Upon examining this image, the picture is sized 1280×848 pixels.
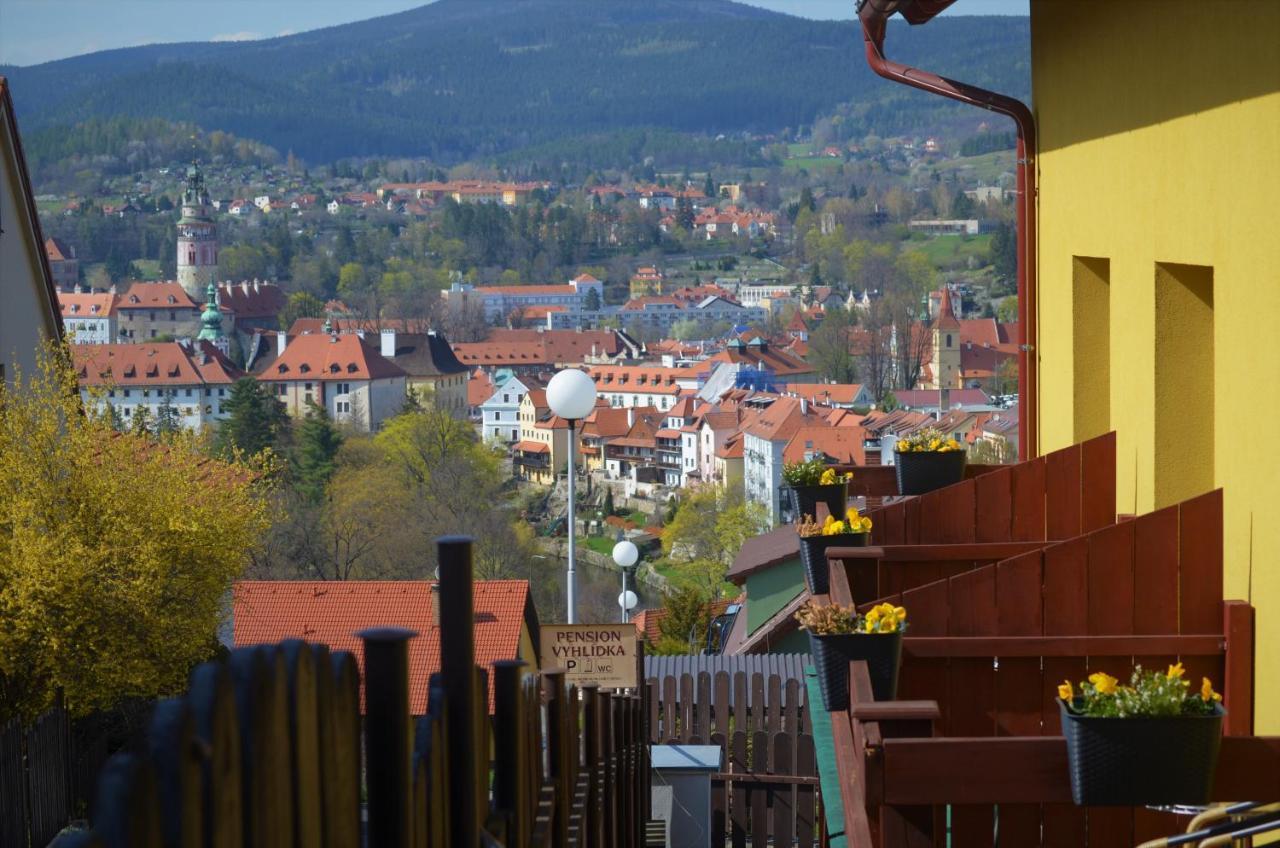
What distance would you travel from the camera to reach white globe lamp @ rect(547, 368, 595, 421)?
777cm

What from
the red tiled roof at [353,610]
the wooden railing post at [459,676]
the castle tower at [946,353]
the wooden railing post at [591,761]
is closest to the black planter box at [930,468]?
the wooden railing post at [591,761]

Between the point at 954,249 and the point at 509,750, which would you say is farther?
the point at 954,249

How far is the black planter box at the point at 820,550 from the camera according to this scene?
191 inches

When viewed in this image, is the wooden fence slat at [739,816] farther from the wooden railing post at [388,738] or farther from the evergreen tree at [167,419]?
the evergreen tree at [167,419]

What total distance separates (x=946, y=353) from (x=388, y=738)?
104095 millimetres

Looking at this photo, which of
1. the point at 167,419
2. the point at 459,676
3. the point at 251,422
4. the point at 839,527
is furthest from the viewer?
the point at 251,422

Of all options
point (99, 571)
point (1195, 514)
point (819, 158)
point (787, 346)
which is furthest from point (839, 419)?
point (819, 158)

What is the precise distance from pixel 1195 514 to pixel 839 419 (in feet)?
226

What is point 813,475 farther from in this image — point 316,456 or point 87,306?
point 87,306

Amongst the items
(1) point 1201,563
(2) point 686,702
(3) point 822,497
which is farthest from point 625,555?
(1) point 1201,563

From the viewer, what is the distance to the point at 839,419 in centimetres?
7200

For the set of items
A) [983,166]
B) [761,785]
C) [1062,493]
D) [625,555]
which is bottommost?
[761,785]

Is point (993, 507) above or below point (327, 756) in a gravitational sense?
below

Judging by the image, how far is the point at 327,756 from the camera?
1125 millimetres
